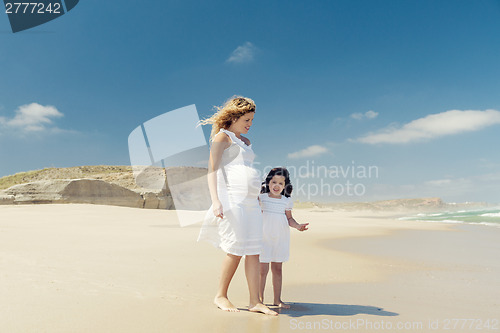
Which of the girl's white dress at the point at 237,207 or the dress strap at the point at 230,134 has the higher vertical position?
the dress strap at the point at 230,134

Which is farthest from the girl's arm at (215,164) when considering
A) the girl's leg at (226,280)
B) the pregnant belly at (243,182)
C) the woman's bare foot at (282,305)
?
the woman's bare foot at (282,305)

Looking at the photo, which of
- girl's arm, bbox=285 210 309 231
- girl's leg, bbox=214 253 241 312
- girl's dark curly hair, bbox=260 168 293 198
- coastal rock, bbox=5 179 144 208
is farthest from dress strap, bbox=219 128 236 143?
coastal rock, bbox=5 179 144 208

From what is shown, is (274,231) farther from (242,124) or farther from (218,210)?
(242,124)

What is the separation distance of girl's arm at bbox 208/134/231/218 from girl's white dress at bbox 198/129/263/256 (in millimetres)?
48

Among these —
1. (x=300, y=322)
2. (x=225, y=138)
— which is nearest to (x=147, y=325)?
(x=300, y=322)

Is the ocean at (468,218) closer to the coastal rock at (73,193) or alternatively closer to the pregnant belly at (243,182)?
the pregnant belly at (243,182)

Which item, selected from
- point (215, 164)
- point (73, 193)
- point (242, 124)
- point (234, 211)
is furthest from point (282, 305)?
point (73, 193)

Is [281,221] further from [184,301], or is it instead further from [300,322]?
[184,301]

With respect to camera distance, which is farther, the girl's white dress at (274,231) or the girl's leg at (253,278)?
the girl's white dress at (274,231)

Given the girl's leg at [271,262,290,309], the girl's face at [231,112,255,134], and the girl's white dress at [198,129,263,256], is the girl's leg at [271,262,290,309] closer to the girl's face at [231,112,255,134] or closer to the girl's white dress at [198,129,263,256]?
the girl's white dress at [198,129,263,256]

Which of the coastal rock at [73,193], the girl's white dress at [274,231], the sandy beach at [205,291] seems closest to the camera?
the sandy beach at [205,291]

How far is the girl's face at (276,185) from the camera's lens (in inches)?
145

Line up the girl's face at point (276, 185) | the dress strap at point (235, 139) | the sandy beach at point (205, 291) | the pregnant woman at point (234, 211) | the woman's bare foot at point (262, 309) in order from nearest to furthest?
the sandy beach at point (205, 291), the woman's bare foot at point (262, 309), the pregnant woman at point (234, 211), the dress strap at point (235, 139), the girl's face at point (276, 185)

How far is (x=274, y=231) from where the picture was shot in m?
3.56
